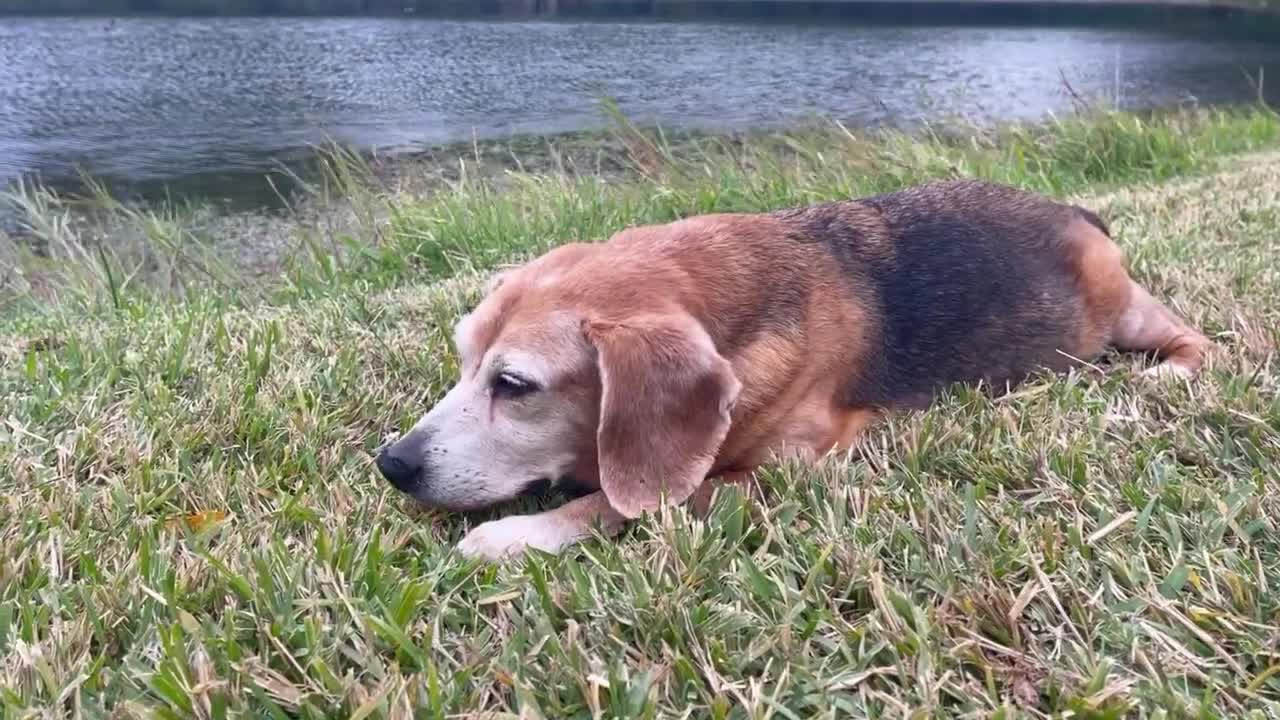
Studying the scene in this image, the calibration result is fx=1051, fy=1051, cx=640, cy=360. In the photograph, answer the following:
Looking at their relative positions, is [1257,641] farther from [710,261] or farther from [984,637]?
[710,261]

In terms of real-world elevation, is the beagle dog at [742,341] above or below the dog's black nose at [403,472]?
above

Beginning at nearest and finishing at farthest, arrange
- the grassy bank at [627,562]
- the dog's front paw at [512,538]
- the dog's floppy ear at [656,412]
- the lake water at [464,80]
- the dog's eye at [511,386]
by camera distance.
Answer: the grassy bank at [627,562] → the dog's front paw at [512,538] → the dog's floppy ear at [656,412] → the dog's eye at [511,386] → the lake water at [464,80]

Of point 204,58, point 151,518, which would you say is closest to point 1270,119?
point 151,518

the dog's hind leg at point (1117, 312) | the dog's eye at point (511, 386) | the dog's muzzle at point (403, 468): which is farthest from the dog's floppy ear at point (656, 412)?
the dog's hind leg at point (1117, 312)

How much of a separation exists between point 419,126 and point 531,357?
13303 millimetres

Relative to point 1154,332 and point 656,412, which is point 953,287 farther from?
point 656,412

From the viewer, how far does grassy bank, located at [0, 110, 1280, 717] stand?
83.3 inches

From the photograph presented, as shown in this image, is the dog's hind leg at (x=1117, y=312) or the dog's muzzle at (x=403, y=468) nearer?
the dog's muzzle at (x=403, y=468)

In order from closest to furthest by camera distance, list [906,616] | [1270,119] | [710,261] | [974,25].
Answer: [906,616] < [710,261] < [1270,119] < [974,25]

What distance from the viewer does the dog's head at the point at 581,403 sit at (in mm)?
2873

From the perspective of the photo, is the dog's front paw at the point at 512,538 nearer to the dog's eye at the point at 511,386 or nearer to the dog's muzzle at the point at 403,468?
the dog's muzzle at the point at 403,468

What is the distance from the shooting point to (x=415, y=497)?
2951 mm

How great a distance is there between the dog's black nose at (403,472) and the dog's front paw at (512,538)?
0.79ft

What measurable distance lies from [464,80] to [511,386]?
18.6m
